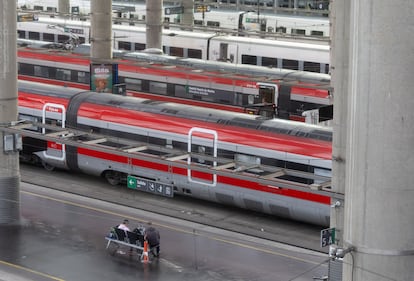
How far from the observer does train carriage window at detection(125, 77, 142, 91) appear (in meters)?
44.8

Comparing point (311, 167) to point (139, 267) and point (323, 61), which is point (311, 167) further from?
point (323, 61)

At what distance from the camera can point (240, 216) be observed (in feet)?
103

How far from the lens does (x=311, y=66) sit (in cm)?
4697

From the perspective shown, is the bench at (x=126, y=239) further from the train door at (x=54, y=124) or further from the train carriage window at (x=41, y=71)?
the train carriage window at (x=41, y=71)

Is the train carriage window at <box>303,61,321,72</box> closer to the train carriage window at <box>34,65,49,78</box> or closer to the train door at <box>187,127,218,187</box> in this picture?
the train carriage window at <box>34,65,49,78</box>

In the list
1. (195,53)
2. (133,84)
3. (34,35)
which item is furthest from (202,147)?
(34,35)

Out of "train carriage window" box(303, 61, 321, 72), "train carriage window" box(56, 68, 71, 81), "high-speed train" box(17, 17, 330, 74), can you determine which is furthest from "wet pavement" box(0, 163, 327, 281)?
"high-speed train" box(17, 17, 330, 74)

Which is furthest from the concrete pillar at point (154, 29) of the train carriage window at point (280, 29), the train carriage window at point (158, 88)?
the train carriage window at point (280, 29)

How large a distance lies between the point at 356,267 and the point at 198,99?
28.4 m

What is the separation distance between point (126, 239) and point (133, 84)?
18.7m

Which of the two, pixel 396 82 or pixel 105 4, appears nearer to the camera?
pixel 396 82

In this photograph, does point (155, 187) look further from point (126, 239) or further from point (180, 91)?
point (180, 91)

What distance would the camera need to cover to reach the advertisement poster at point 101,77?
41250 millimetres

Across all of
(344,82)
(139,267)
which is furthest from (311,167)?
(344,82)
